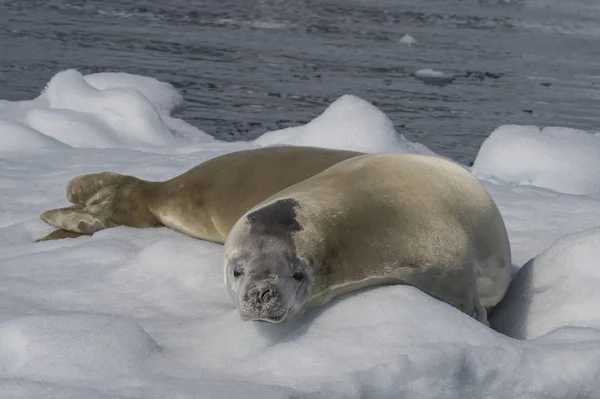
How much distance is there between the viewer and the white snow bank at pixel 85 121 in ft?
20.8

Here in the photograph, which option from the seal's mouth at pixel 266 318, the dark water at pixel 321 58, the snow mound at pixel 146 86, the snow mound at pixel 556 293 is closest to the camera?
the seal's mouth at pixel 266 318

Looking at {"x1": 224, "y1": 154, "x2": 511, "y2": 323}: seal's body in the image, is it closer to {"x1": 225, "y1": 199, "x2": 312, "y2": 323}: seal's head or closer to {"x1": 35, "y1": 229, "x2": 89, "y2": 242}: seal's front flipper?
{"x1": 225, "y1": 199, "x2": 312, "y2": 323}: seal's head

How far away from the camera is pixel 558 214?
4.77 meters

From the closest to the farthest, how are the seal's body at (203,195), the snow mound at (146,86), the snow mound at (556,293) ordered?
the snow mound at (556,293) < the seal's body at (203,195) < the snow mound at (146,86)

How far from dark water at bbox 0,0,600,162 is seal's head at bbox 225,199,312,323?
5.72 meters

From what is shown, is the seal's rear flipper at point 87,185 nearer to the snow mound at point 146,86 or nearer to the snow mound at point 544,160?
the snow mound at point 544,160

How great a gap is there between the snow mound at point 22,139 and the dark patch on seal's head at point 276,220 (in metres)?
3.13

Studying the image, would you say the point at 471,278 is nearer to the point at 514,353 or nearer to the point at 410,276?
the point at 410,276

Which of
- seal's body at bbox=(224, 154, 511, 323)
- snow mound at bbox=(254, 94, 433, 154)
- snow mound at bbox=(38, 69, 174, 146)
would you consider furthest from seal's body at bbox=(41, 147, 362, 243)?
snow mound at bbox=(38, 69, 174, 146)

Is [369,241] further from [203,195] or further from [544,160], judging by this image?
[544,160]

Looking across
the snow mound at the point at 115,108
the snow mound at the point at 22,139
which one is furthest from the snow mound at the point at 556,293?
the snow mound at the point at 115,108

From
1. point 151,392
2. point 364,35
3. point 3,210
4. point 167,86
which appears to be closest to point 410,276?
point 151,392

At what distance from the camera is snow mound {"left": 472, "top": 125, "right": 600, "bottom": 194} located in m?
6.25

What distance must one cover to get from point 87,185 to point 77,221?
1.10 feet
